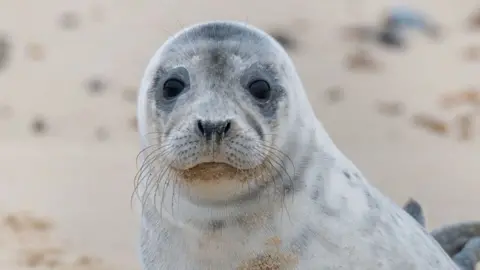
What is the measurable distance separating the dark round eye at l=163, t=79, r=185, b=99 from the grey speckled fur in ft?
1.81

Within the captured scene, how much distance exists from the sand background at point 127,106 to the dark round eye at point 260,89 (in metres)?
1.12

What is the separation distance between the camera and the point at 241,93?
2.60ft

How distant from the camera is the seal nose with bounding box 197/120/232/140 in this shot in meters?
0.74

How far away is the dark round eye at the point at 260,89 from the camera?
81 cm

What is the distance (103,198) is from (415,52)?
108cm

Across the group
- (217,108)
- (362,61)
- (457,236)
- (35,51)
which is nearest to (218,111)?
(217,108)

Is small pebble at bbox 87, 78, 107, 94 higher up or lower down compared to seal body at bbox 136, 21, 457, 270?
higher up

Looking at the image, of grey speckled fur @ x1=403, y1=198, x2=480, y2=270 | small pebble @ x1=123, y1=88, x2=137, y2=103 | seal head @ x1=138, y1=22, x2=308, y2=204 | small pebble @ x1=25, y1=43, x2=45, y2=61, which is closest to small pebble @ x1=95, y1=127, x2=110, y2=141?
small pebble @ x1=123, y1=88, x2=137, y2=103

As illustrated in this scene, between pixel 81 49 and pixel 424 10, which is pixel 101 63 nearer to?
pixel 81 49

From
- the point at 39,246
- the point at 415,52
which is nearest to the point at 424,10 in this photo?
the point at 415,52

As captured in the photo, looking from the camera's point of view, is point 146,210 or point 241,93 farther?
point 146,210

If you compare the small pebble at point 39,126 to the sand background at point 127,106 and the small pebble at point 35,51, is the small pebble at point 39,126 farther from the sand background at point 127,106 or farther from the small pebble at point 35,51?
the small pebble at point 35,51

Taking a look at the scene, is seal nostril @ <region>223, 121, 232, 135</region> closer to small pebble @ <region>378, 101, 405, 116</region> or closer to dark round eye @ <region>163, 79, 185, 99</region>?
dark round eye @ <region>163, 79, 185, 99</region>

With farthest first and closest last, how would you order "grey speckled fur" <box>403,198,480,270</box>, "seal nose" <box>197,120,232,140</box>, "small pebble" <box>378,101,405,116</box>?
1. "small pebble" <box>378,101,405,116</box>
2. "grey speckled fur" <box>403,198,480,270</box>
3. "seal nose" <box>197,120,232,140</box>
